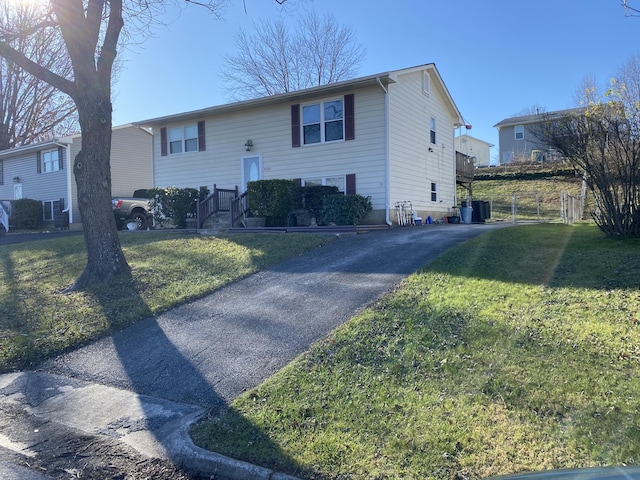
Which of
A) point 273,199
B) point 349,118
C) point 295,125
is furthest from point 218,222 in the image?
point 349,118

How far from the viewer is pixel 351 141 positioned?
51.4 ft

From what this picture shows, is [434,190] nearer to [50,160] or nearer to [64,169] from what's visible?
[64,169]

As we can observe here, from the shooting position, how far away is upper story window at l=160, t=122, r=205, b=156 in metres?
19.3

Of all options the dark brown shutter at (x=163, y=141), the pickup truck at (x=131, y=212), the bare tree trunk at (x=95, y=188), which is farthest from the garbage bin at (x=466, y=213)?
the bare tree trunk at (x=95, y=188)

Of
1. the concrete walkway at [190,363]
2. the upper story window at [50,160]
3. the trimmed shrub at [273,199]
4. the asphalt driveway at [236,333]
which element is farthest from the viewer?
the upper story window at [50,160]

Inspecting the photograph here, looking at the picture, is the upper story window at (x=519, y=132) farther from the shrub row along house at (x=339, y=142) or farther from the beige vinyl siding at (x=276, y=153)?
the beige vinyl siding at (x=276, y=153)

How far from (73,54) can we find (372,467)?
381 inches

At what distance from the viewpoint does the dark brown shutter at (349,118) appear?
612 inches

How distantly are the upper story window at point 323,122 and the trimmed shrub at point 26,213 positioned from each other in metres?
17.0

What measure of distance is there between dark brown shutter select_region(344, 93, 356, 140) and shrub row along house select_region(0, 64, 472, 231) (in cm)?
3

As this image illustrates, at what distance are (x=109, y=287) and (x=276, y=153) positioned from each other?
32.1ft

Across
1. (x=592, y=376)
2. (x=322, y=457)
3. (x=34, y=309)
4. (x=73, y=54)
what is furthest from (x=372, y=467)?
Result: (x=73, y=54)

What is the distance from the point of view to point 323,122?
16.3 m

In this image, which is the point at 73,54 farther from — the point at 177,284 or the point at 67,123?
the point at 67,123
